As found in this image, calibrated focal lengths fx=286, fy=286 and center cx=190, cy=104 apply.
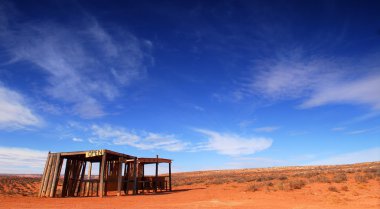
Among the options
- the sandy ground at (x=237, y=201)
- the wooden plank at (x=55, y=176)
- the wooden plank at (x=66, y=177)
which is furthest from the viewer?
the wooden plank at (x=66, y=177)

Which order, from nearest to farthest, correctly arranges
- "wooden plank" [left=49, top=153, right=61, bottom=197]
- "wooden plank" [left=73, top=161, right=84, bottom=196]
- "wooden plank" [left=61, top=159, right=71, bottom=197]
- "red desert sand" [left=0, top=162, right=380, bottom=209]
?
"red desert sand" [left=0, top=162, right=380, bottom=209] → "wooden plank" [left=49, top=153, right=61, bottom=197] → "wooden plank" [left=61, top=159, right=71, bottom=197] → "wooden plank" [left=73, top=161, right=84, bottom=196]

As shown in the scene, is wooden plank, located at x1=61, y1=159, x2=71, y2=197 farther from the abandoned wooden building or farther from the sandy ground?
the sandy ground

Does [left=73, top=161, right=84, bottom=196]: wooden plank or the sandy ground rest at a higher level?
[left=73, top=161, right=84, bottom=196]: wooden plank

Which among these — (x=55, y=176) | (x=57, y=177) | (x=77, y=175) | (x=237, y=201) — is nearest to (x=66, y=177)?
(x=77, y=175)

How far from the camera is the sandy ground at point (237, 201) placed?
11523mm

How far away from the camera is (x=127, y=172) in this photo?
20.5 meters

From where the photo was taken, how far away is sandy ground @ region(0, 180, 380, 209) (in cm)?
1152

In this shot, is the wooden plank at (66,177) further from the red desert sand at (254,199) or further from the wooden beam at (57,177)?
the red desert sand at (254,199)

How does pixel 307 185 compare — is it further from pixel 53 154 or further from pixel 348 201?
pixel 53 154

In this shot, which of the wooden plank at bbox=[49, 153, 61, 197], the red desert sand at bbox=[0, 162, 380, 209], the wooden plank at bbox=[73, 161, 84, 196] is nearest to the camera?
the red desert sand at bbox=[0, 162, 380, 209]

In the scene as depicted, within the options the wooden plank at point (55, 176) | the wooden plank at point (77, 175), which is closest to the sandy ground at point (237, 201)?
the wooden plank at point (55, 176)

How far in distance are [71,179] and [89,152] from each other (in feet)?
10.5

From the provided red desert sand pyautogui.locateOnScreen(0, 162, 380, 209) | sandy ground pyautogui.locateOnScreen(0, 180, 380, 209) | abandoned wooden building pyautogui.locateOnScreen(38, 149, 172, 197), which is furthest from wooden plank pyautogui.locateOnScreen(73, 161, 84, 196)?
sandy ground pyautogui.locateOnScreen(0, 180, 380, 209)

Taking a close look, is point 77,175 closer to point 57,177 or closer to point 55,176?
point 57,177
